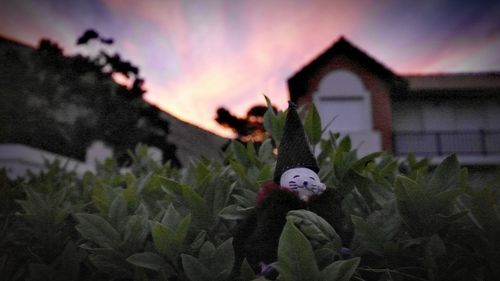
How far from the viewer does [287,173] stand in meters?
1.45

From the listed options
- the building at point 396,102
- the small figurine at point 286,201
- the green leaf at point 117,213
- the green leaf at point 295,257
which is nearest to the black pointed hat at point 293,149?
the small figurine at point 286,201

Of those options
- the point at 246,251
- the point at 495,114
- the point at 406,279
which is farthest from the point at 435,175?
the point at 495,114

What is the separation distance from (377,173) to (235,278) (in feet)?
1.93

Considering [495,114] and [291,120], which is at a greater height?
[495,114]

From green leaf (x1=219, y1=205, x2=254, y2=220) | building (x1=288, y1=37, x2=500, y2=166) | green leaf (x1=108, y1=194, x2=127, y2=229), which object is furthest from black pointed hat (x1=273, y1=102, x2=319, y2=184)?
building (x1=288, y1=37, x2=500, y2=166)

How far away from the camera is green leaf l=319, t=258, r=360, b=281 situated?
0.88 metres

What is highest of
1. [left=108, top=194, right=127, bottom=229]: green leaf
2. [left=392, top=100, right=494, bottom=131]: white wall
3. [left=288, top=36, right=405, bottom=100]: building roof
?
[left=288, top=36, right=405, bottom=100]: building roof

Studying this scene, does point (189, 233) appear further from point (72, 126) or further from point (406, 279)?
point (72, 126)

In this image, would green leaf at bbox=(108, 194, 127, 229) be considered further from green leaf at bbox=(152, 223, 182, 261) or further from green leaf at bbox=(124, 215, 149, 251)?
green leaf at bbox=(152, 223, 182, 261)

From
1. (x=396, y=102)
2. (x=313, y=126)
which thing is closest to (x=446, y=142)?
(x=396, y=102)

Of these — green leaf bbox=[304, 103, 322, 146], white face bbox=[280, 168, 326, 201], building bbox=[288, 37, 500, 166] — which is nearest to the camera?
white face bbox=[280, 168, 326, 201]

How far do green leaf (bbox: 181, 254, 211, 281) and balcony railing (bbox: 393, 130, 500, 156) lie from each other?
1531 cm

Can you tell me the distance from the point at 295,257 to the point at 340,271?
0.37ft

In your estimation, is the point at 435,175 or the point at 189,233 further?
the point at 189,233
